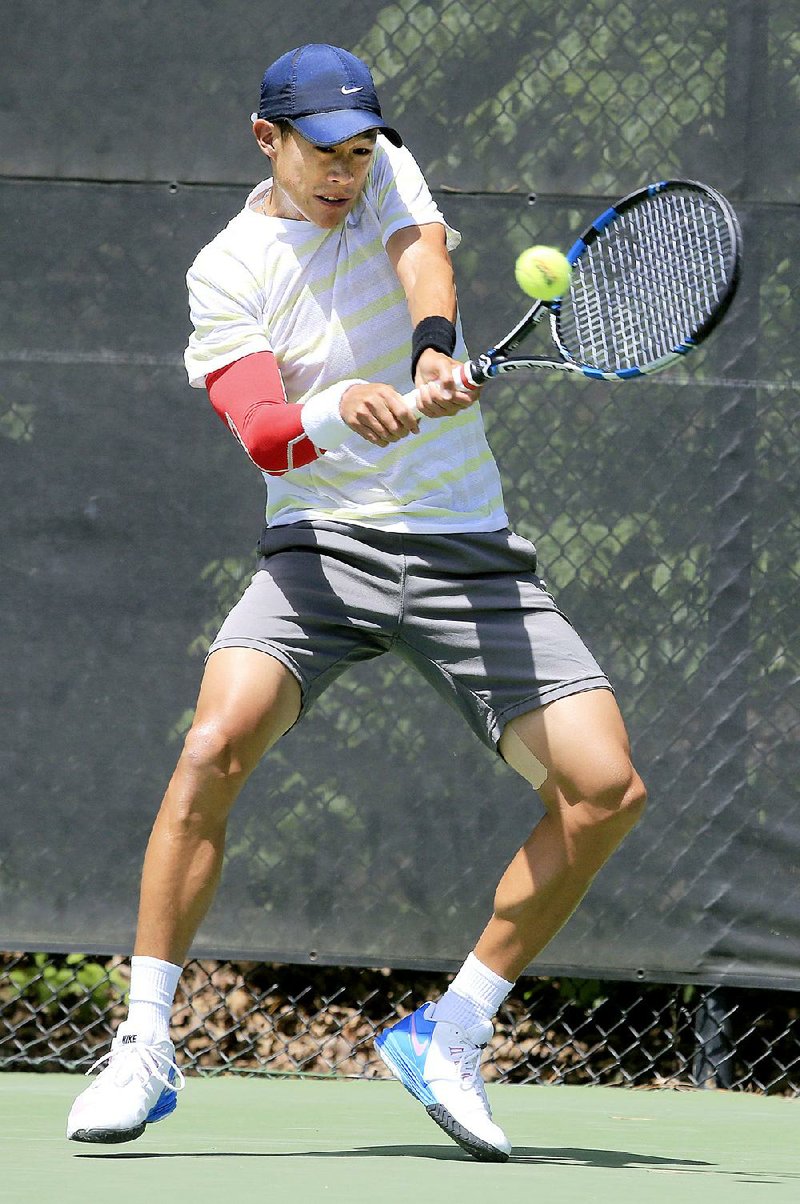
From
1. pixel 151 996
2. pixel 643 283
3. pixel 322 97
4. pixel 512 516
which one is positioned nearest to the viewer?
pixel 151 996

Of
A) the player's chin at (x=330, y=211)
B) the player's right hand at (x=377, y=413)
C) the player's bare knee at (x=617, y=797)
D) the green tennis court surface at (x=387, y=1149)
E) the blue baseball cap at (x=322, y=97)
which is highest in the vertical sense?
the blue baseball cap at (x=322, y=97)

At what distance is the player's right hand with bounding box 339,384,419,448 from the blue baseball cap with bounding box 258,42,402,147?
0.40 metres

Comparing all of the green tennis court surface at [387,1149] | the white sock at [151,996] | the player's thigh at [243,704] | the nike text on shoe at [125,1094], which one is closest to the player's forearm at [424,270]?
the player's thigh at [243,704]

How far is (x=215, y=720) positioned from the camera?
2.60 m

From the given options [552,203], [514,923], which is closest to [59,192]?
[552,203]

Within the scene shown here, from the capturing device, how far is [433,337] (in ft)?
8.52

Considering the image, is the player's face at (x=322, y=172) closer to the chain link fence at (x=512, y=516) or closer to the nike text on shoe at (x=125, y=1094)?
the chain link fence at (x=512, y=516)

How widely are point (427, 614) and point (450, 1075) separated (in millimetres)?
662

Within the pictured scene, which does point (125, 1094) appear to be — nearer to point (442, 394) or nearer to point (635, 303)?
point (442, 394)

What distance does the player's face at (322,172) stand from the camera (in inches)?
106

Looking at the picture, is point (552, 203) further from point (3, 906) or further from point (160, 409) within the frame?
point (3, 906)

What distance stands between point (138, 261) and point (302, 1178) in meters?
1.91

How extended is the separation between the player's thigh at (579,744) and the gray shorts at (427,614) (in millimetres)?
19

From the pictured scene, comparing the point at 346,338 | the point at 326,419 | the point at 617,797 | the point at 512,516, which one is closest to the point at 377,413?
the point at 326,419
